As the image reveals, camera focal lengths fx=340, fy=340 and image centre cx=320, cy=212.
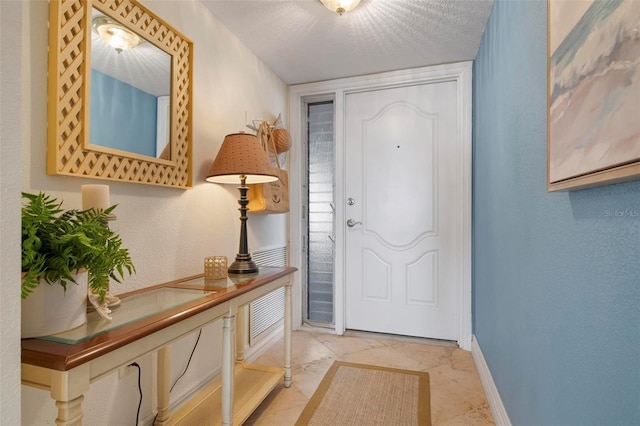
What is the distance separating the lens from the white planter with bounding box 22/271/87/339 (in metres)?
0.82

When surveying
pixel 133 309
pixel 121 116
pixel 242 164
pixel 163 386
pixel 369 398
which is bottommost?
pixel 369 398

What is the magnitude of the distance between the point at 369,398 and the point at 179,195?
4.84 feet

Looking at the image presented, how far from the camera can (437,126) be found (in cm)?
266

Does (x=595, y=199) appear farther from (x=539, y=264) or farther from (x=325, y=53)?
(x=325, y=53)

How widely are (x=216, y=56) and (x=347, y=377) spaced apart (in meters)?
2.06

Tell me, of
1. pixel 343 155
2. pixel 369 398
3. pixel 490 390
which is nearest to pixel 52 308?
pixel 369 398

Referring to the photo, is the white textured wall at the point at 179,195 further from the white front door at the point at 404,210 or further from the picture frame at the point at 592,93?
the picture frame at the point at 592,93

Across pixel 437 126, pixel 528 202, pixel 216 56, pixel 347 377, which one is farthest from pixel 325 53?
pixel 347 377

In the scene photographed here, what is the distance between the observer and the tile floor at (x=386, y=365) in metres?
1.73

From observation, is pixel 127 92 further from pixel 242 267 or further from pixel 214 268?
pixel 242 267

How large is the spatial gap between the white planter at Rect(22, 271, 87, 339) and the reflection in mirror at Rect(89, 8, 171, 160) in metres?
0.59

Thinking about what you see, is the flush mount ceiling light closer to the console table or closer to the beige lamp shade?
the beige lamp shade

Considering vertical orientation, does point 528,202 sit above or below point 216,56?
below

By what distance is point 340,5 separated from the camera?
1740 millimetres
